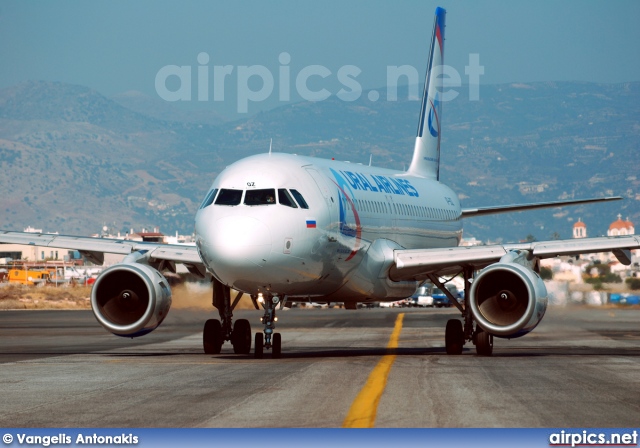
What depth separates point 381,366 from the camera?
2238cm

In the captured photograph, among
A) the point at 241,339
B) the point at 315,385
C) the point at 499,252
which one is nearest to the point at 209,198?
the point at 241,339

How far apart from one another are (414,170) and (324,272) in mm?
14591

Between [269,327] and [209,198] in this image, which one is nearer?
[209,198]

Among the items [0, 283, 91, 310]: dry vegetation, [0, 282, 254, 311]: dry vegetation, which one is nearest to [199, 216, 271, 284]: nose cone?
[0, 282, 254, 311]: dry vegetation

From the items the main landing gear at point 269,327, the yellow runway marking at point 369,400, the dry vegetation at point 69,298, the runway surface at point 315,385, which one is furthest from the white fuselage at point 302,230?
the dry vegetation at point 69,298

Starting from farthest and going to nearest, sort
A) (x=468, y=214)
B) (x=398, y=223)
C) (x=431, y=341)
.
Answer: (x=468, y=214), (x=431, y=341), (x=398, y=223)

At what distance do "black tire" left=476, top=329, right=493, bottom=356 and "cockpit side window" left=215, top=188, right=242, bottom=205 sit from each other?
6.49 metres

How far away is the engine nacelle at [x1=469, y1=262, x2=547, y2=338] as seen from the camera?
80.4 feet

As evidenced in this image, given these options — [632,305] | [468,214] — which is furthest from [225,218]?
[632,305]

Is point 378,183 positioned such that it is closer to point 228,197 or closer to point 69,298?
point 228,197

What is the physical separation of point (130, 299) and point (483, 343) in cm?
750

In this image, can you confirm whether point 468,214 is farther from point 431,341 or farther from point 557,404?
point 557,404

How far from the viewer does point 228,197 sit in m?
24.1

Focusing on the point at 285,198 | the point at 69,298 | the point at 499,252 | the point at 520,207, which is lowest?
the point at 69,298
